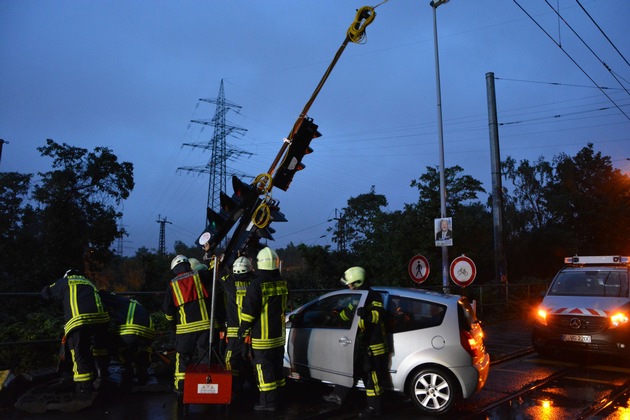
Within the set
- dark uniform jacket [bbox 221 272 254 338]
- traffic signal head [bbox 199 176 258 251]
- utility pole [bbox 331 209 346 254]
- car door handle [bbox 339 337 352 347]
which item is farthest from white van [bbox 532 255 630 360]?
utility pole [bbox 331 209 346 254]

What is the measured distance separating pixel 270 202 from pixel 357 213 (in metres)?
23.3

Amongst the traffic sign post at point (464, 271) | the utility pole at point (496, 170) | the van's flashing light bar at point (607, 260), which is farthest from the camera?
the utility pole at point (496, 170)

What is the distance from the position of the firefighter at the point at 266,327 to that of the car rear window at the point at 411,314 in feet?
4.74

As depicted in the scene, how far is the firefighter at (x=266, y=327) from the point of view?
5.86 meters

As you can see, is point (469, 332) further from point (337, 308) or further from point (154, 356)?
point (154, 356)

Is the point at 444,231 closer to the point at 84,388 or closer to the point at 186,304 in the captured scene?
the point at 186,304

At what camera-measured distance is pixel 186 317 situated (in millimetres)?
6223

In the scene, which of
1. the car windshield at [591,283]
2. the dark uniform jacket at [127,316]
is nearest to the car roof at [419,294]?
the dark uniform jacket at [127,316]

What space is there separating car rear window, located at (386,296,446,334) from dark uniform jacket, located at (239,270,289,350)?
4.67ft

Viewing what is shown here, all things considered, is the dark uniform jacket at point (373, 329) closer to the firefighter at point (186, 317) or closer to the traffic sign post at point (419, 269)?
the firefighter at point (186, 317)

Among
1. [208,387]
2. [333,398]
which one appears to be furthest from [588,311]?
[208,387]

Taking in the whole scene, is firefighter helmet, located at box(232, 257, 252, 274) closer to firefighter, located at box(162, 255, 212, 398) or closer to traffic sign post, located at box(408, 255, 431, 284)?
firefighter, located at box(162, 255, 212, 398)

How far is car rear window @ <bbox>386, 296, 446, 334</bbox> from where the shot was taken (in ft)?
20.5

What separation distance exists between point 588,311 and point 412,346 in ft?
15.0
